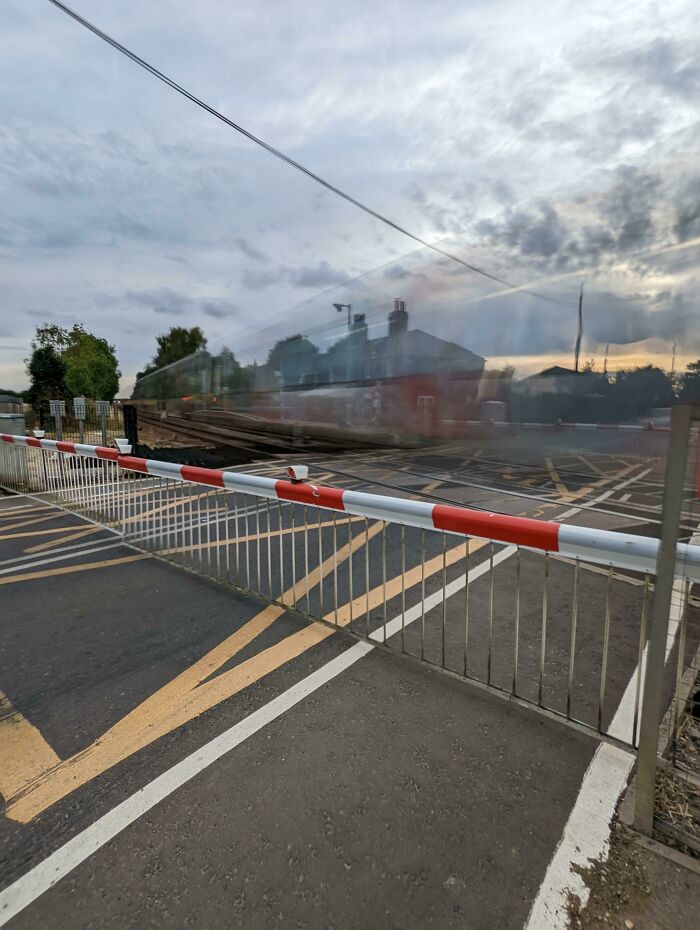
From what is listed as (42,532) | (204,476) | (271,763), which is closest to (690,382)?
(204,476)

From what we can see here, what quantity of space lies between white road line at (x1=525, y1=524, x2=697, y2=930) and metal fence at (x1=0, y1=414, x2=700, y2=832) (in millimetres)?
85

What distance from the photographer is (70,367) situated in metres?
42.5

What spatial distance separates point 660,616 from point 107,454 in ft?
16.6

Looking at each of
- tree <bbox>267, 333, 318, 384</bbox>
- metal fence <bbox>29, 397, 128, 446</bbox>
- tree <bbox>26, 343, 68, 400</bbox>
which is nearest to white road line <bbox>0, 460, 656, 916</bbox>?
tree <bbox>267, 333, 318, 384</bbox>

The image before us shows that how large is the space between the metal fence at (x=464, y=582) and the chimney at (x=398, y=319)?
3306 millimetres

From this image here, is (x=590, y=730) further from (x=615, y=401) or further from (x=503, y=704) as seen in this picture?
(x=615, y=401)

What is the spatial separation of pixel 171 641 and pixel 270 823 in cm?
147

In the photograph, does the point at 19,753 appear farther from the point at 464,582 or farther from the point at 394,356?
the point at 394,356

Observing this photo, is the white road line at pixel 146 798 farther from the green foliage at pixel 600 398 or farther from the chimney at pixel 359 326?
the chimney at pixel 359 326

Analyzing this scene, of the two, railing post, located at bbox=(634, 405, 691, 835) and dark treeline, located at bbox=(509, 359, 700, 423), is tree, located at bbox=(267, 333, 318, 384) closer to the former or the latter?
dark treeline, located at bbox=(509, 359, 700, 423)

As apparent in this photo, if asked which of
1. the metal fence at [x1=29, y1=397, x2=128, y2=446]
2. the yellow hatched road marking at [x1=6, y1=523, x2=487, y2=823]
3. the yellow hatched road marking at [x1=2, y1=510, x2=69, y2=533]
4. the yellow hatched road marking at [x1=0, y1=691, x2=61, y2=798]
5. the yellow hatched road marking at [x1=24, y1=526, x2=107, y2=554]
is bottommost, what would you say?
the yellow hatched road marking at [x1=2, y1=510, x2=69, y2=533]

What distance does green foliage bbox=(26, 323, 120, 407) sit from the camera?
41.7 metres

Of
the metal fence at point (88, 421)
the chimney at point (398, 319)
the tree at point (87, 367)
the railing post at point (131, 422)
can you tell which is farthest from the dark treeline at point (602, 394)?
the tree at point (87, 367)

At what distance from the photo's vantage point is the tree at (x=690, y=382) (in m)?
4.57
